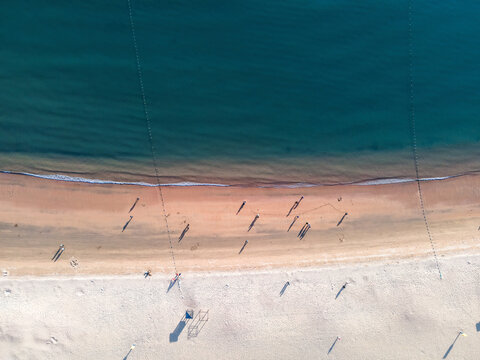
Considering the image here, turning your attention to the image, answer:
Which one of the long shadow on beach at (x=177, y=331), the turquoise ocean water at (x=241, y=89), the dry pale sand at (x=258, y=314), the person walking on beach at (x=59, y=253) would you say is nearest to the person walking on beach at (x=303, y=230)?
the dry pale sand at (x=258, y=314)

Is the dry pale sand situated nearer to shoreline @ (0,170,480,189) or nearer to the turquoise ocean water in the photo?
shoreline @ (0,170,480,189)

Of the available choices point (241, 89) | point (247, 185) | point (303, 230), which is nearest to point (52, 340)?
point (247, 185)

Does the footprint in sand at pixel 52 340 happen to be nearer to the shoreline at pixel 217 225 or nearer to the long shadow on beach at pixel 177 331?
the shoreline at pixel 217 225

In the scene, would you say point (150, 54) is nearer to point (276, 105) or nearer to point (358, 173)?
point (276, 105)

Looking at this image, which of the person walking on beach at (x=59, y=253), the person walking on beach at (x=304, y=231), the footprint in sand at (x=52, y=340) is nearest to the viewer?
the footprint in sand at (x=52, y=340)

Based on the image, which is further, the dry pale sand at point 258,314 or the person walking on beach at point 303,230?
the person walking on beach at point 303,230

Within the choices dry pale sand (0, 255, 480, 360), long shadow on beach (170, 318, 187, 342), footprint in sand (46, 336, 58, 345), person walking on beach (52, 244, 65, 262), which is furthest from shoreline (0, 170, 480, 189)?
footprint in sand (46, 336, 58, 345)
